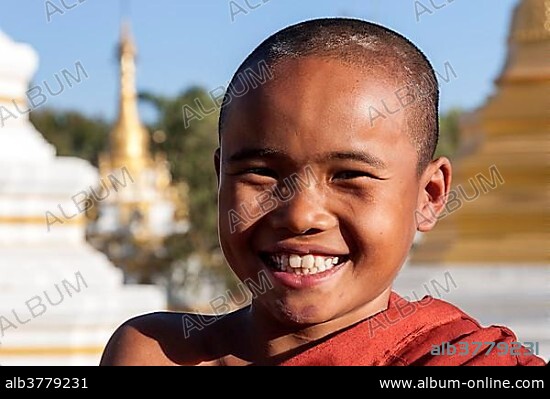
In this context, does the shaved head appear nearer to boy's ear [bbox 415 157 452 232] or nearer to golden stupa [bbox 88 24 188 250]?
boy's ear [bbox 415 157 452 232]

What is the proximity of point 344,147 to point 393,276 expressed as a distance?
0.17 m

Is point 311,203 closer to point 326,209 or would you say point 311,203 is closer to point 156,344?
point 326,209

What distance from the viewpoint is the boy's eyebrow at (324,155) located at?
3.62ft

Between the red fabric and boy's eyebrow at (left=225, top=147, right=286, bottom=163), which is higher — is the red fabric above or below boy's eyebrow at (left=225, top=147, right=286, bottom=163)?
below

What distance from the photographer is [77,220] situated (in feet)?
16.5

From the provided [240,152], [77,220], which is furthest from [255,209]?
[77,220]

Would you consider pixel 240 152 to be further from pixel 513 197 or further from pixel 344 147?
pixel 513 197

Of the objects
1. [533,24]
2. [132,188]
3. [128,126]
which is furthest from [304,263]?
[128,126]

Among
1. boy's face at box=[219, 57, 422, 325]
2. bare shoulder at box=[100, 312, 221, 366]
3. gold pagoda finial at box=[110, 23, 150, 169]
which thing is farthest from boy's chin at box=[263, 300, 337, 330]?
gold pagoda finial at box=[110, 23, 150, 169]

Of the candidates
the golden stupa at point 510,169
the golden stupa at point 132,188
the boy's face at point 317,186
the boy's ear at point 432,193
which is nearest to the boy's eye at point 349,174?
the boy's face at point 317,186

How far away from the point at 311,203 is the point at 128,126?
18534mm

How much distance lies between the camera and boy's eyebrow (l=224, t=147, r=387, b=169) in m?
1.10
